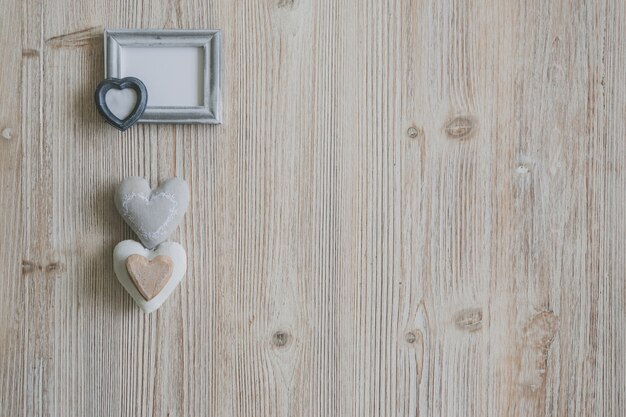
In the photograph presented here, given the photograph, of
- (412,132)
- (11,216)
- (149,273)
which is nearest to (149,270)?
(149,273)

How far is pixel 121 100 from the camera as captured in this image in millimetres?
782

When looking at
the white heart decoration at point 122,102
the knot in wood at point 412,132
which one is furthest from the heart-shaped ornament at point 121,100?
the knot in wood at point 412,132

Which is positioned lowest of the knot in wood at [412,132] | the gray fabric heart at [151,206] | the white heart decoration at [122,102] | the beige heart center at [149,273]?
the beige heart center at [149,273]

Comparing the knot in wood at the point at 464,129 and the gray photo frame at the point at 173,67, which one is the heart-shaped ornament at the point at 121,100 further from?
the knot in wood at the point at 464,129

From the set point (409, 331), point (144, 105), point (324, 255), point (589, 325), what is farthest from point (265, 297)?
point (589, 325)

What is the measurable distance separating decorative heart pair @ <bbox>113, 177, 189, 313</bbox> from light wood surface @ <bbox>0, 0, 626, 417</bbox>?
0.09ft

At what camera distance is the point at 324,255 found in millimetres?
814

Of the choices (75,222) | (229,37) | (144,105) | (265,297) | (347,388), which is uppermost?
(229,37)

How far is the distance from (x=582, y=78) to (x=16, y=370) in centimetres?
90

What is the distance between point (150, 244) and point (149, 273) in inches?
1.8

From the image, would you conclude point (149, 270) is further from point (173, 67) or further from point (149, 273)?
point (173, 67)

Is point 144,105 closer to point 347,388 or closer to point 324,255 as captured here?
point 324,255

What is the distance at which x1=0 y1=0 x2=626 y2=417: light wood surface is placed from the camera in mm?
807

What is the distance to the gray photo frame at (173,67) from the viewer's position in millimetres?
788
